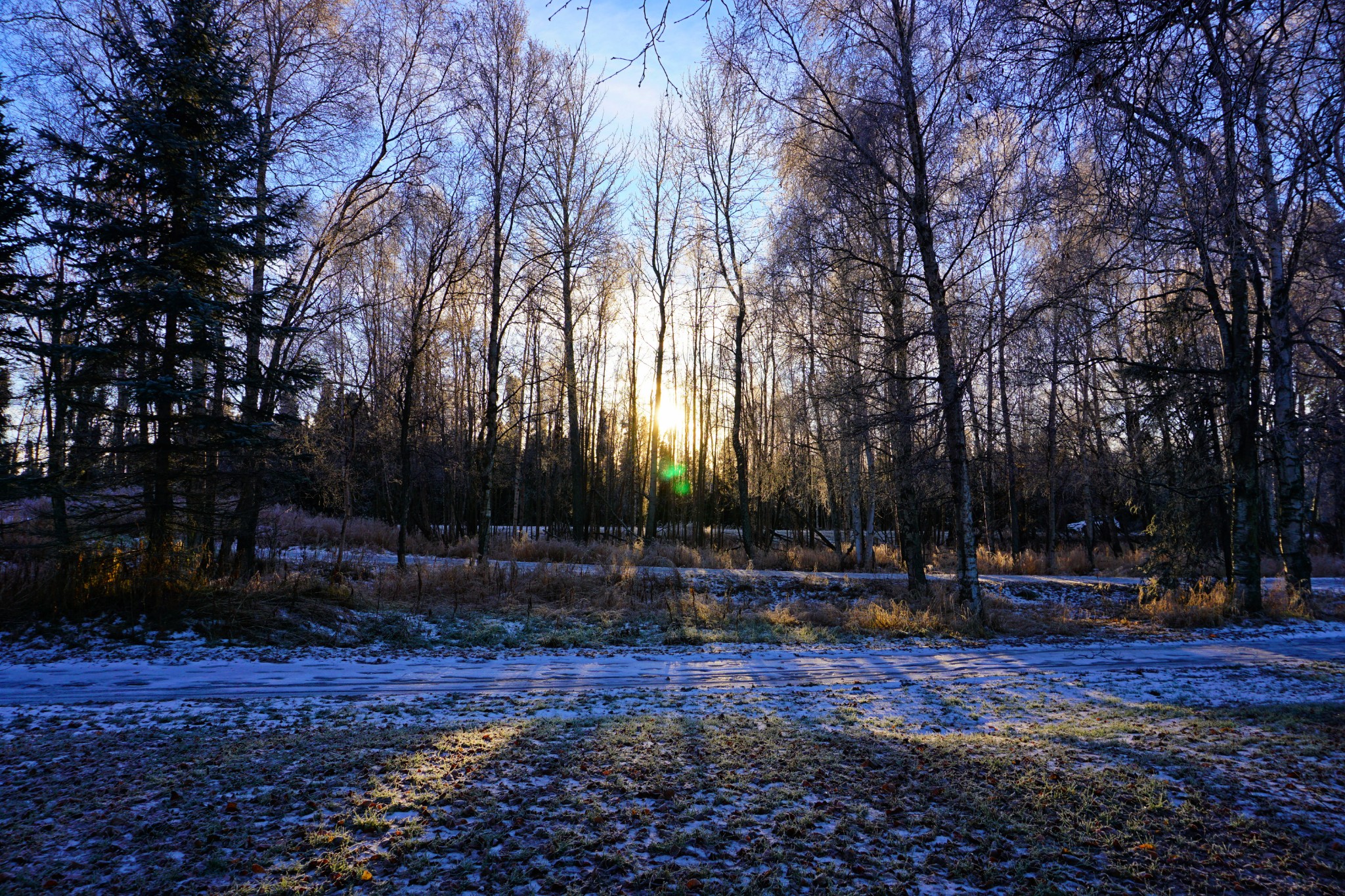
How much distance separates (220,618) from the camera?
359 inches

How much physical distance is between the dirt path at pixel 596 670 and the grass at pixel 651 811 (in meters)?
1.61

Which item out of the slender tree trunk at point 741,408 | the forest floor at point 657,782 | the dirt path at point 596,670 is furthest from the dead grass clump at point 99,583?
the slender tree trunk at point 741,408

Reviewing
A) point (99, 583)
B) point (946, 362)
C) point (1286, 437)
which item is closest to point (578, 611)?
point (99, 583)

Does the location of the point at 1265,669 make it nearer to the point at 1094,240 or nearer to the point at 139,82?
the point at 1094,240

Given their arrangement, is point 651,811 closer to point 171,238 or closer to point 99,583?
point 99,583

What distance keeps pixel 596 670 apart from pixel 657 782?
4085 mm

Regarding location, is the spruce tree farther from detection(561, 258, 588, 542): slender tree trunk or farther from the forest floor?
detection(561, 258, 588, 542): slender tree trunk

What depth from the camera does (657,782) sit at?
3979mm

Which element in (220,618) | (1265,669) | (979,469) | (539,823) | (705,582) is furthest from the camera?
(979,469)

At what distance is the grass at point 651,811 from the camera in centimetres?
285

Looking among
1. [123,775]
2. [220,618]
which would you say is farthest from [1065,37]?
[220,618]

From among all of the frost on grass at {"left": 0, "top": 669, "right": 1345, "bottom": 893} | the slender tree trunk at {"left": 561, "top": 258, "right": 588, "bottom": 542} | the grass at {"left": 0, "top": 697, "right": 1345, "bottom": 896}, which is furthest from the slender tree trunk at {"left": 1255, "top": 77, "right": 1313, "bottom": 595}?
the slender tree trunk at {"left": 561, "top": 258, "right": 588, "bottom": 542}

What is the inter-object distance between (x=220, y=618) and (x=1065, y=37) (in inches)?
436

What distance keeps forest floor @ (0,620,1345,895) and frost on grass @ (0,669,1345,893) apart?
0.02 metres
